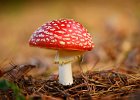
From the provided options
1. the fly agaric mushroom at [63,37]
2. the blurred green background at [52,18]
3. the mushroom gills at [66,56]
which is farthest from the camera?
the blurred green background at [52,18]

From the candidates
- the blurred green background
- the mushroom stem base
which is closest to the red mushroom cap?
the mushroom stem base

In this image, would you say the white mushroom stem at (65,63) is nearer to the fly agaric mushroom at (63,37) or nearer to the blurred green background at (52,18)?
the fly agaric mushroom at (63,37)

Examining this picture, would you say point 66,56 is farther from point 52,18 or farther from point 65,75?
point 52,18

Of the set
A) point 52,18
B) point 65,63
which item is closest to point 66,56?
point 65,63

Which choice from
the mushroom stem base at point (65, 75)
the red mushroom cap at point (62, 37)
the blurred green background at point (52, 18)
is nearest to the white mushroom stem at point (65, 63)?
the mushroom stem base at point (65, 75)

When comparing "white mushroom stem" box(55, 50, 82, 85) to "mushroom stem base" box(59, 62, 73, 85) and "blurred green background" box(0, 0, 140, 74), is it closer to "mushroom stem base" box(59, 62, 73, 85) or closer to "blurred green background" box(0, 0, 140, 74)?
"mushroom stem base" box(59, 62, 73, 85)

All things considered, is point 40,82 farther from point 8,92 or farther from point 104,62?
point 104,62

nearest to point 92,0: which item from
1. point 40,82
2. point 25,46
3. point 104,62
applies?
point 25,46
